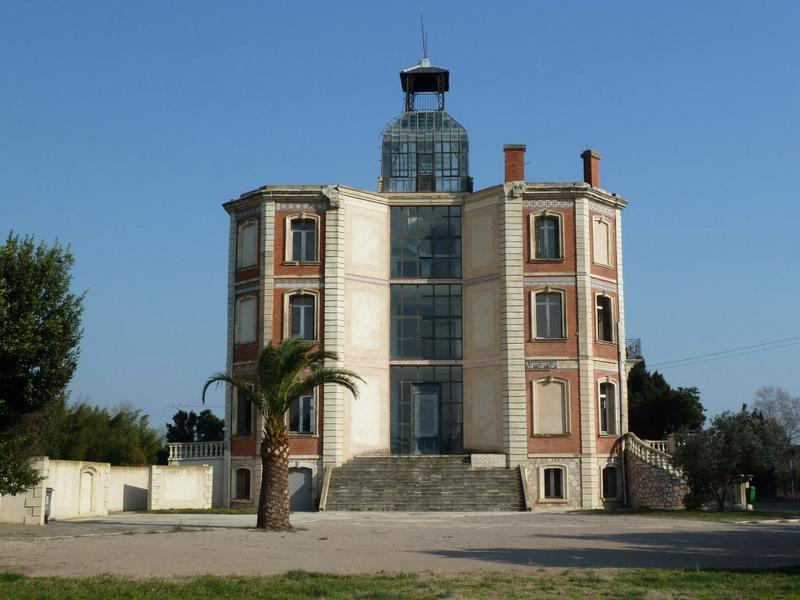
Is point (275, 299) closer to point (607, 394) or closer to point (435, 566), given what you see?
point (607, 394)

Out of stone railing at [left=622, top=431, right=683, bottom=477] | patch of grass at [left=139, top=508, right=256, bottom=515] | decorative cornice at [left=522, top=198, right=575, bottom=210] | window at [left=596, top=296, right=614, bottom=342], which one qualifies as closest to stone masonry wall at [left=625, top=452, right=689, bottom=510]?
stone railing at [left=622, top=431, right=683, bottom=477]

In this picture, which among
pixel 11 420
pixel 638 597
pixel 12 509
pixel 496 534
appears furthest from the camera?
pixel 12 509

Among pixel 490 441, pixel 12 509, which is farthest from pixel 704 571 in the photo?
pixel 490 441

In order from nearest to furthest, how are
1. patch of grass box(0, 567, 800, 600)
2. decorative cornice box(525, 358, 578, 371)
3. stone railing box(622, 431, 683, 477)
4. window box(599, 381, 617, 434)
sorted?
patch of grass box(0, 567, 800, 600), stone railing box(622, 431, 683, 477), decorative cornice box(525, 358, 578, 371), window box(599, 381, 617, 434)

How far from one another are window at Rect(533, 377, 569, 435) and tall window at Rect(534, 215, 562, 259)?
5183 millimetres

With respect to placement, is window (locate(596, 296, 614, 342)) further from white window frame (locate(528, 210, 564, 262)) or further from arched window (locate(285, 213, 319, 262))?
arched window (locate(285, 213, 319, 262))

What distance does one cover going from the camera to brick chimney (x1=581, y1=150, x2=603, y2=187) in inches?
1752

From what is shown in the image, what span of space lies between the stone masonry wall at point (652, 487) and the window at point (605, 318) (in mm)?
4971

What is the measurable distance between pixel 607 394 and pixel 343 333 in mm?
11291

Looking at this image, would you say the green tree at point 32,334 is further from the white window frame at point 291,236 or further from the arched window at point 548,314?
the arched window at point 548,314

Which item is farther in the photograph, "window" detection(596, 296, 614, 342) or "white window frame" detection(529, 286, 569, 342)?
"window" detection(596, 296, 614, 342)

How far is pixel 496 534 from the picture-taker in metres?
24.0

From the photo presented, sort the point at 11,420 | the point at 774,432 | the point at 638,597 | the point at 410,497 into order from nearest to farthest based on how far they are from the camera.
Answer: the point at 638,597 → the point at 11,420 → the point at 774,432 → the point at 410,497

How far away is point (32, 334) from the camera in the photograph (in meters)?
25.0
